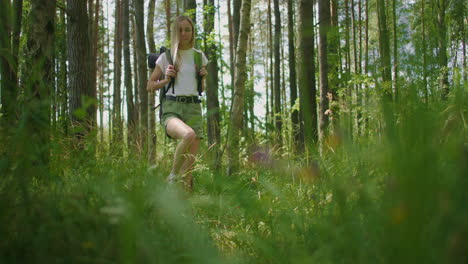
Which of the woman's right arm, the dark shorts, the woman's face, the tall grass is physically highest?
the woman's face

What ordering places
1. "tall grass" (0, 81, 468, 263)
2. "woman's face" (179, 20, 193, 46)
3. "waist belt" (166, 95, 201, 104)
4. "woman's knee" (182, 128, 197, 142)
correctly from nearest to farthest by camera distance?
"tall grass" (0, 81, 468, 263)
"woman's knee" (182, 128, 197, 142)
"waist belt" (166, 95, 201, 104)
"woman's face" (179, 20, 193, 46)

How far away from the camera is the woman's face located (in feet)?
14.7

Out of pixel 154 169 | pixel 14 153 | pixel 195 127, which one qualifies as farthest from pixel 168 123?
pixel 14 153

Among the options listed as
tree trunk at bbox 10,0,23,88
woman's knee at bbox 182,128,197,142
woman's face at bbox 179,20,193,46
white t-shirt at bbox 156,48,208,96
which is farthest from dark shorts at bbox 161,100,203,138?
tree trunk at bbox 10,0,23,88

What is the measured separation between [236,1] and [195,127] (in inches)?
384

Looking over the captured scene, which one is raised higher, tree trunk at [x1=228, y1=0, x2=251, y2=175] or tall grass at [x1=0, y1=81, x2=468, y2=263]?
tree trunk at [x1=228, y1=0, x2=251, y2=175]

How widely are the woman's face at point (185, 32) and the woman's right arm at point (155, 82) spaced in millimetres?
490

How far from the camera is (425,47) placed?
1025mm

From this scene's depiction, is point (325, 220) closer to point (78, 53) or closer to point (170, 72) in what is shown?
point (170, 72)

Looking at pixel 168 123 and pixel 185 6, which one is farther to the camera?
pixel 185 6

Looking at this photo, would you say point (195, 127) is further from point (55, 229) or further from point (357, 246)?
point (357, 246)

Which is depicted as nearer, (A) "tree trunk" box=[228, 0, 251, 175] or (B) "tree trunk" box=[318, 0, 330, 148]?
(A) "tree trunk" box=[228, 0, 251, 175]

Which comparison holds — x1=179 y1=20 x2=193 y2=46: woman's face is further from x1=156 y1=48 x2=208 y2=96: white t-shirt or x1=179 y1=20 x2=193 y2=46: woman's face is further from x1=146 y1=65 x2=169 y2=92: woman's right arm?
x1=146 y1=65 x2=169 y2=92: woman's right arm

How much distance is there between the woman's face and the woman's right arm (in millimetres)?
490
